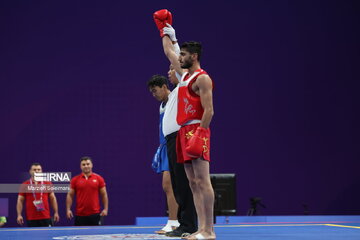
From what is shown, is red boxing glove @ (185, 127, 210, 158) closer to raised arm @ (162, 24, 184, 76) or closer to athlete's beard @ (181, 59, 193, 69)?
athlete's beard @ (181, 59, 193, 69)

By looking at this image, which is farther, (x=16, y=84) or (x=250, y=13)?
(x=250, y=13)

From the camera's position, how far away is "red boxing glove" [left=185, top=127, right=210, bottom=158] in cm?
332

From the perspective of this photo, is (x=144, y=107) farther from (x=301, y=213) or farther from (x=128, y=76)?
(x=301, y=213)

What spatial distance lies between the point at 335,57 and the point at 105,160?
473cm

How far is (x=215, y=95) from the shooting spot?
9898mm

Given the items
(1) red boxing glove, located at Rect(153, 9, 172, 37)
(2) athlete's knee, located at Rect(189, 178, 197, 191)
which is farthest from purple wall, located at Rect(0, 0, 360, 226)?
(2) athlete's knee, located at Rect(189, 178, 197, 191)

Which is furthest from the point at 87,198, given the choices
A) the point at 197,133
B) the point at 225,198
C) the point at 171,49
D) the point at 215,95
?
the point at 197,133

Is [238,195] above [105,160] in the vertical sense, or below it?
below

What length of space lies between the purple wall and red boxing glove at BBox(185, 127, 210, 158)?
6196 mm

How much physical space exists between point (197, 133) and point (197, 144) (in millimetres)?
71

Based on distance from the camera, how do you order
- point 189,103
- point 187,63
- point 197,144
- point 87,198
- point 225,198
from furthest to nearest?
point 225,198 → point 87,198 → point 187,63 → point 189,103 → point 197,144

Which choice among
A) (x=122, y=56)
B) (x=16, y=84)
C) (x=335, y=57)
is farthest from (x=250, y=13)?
(x=16, y=84)

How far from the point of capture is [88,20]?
971 cm

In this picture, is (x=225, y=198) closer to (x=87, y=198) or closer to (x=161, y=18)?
(x=87, y=198)
